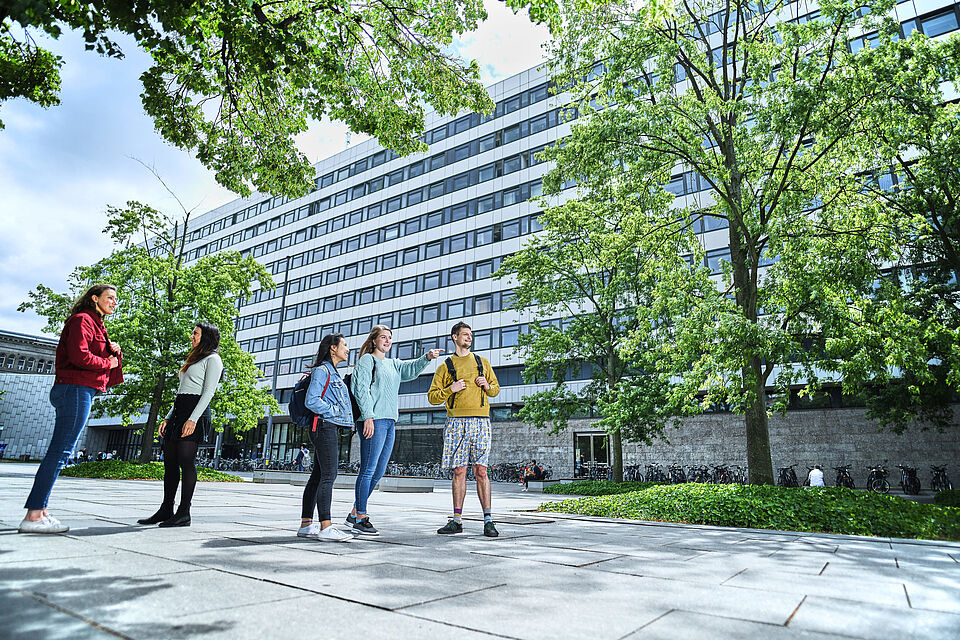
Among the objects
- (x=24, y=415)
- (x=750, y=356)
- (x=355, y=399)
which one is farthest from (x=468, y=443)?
(x=24, y=415)

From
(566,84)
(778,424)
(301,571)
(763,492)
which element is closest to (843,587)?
(301,571)

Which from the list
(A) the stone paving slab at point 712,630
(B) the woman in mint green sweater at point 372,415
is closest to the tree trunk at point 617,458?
(B) the woman in mint green sweater at point 372,415

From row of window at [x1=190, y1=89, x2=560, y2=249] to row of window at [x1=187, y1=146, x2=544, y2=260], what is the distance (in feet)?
4.89

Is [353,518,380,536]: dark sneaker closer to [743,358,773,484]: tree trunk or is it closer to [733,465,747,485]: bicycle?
[743,358,773,484]: tree trunk

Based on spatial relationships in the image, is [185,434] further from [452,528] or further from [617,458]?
[617,458]

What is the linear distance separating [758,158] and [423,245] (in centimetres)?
3112

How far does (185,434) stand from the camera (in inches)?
200

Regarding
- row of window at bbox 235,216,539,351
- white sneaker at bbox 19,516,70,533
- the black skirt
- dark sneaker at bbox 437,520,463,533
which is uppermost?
row of window at bbox 235,216,539,351

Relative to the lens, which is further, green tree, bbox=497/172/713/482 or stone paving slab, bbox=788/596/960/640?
green tree, bbox=497/172/713/482

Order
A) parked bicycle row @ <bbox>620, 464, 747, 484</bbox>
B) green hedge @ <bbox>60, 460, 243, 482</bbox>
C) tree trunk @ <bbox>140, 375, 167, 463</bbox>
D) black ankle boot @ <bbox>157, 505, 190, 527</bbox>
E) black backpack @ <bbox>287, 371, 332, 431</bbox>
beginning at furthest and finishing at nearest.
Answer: parked bicycle row @ <bbox>620, 464, 747, 484</bbox>, tree trunk @ <bbox>140, 375, 167, 463</bbox>, green hedge @ <bbox>60, 460, 243, 482</bbox>, black ankle boot @ <bbox>157, 505, 190, 527</bbox>, black backpack @ <bbox>287, 371, 332, 431</bbox>

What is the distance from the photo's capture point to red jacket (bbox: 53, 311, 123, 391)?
4.29 metres

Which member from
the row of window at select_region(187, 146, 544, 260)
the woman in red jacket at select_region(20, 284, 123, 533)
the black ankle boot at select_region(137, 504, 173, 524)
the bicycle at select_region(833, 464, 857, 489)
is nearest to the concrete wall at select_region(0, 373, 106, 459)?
the row of window at select_region(187, 146, 544, 260)

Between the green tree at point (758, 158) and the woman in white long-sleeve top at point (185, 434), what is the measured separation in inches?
331

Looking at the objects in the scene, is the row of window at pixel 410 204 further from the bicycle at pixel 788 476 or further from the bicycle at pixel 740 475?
the bicycle at pixel 788 476
